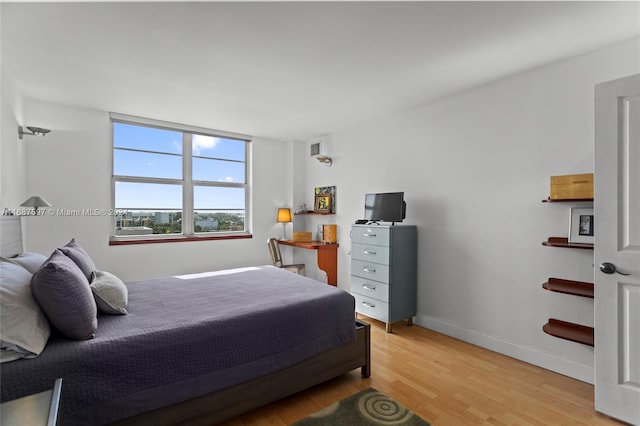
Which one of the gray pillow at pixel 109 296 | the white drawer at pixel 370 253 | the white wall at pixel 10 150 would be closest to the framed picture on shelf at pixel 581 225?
the white drawer at pixel 370 253

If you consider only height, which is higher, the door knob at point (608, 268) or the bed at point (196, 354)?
the door knob at point (608, 268)

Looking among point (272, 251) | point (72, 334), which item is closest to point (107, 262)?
point (272, 251)

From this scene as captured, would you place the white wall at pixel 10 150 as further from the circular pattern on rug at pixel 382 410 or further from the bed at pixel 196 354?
the circular pattern on rug at pixel 382 410

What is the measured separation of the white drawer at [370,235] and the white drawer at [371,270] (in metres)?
0.25

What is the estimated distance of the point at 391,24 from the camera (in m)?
2.05

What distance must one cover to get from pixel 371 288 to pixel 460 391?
1.42 meters

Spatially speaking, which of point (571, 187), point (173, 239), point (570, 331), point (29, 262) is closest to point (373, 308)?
point (570, 331)

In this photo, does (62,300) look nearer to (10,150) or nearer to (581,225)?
(10,150)

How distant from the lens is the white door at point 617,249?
6.28ft

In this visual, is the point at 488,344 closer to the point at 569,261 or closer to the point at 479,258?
the point at 479,258

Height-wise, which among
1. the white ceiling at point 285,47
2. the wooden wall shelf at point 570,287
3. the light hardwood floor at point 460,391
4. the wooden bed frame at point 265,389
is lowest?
the light hardwood floor at point 460,391

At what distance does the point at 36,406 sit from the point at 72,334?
501 millimetres

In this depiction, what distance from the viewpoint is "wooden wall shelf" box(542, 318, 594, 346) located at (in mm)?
2219

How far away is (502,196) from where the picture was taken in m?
2.89
